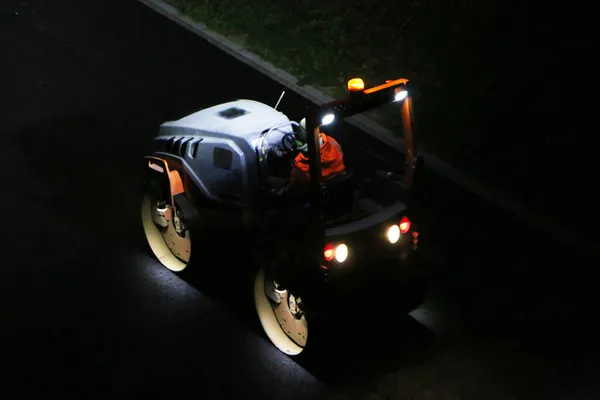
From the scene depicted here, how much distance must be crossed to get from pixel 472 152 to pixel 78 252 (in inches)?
225

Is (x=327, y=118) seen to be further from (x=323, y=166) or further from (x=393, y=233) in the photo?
(x=393, y=233)

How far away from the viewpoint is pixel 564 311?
8.23m

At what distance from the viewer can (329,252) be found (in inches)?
271

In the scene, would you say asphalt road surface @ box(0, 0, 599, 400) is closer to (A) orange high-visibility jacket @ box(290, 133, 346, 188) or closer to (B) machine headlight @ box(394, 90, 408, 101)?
(A) orange high-visibility jacket @ box(290, 133, 346, 188)

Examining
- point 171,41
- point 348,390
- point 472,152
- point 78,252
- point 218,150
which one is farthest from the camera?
point 171,41

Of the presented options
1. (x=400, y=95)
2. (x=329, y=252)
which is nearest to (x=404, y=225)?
(x=329, y=252)

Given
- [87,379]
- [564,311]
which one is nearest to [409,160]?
[564,311]

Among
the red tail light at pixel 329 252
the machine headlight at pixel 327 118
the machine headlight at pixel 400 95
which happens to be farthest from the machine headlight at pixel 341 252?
the machine headlight at pixel 400 95

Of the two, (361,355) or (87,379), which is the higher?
(361,355)

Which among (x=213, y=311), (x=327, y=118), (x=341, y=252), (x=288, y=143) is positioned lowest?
(x=213, y=311)

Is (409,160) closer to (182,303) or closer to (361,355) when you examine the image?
(361,355)

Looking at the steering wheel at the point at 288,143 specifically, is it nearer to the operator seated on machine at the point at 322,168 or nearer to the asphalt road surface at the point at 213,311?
the operator seated on machine at the point at 322,168

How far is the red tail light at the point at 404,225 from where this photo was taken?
290 inches

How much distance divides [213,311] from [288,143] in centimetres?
200
